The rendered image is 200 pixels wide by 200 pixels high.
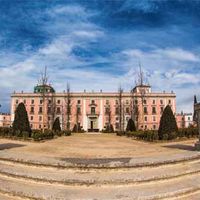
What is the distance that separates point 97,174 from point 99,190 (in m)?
1.05

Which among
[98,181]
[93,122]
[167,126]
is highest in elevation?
[93,122]

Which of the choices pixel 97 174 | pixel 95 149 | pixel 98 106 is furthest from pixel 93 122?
pixel 97 174

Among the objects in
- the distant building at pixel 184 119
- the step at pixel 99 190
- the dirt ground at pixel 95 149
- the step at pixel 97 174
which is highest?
the distant building at pixel 184 119

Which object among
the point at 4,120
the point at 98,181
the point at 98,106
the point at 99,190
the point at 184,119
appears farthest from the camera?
the point at 4,120

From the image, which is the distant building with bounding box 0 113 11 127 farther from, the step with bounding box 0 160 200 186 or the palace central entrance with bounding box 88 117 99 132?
the step with bounding box 0 160 200 186

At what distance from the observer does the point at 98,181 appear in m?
7.70

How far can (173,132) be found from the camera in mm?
23062

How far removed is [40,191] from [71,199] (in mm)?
928

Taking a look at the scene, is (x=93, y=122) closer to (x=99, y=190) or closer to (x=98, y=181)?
(x=98, y=181)

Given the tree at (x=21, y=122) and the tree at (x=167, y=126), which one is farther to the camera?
the tree at (x=21, y=122)

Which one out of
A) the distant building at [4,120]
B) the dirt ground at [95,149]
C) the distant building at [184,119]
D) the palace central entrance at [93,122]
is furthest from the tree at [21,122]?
the distant building at [184,119]

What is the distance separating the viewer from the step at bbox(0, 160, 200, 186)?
7.76 metres

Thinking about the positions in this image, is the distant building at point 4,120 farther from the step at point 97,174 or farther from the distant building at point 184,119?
the step at point 97,174

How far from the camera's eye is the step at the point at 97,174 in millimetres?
7762
